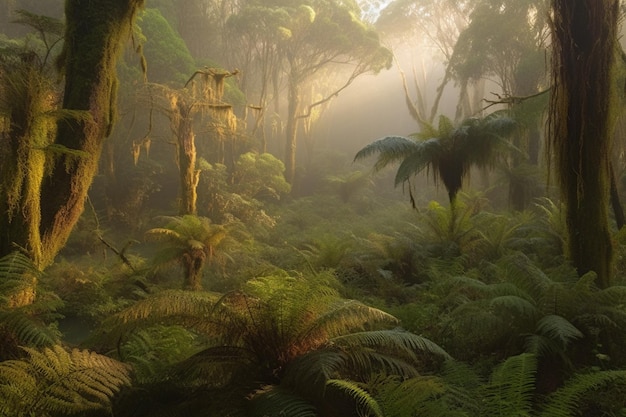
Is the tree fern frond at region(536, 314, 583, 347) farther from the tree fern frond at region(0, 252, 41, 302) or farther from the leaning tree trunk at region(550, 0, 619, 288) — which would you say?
the tree fern frond at region(0, 252, 41, 302)

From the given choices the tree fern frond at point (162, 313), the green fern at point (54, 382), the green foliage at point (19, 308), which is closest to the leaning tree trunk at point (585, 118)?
the tree fern frond at point (162, 313)

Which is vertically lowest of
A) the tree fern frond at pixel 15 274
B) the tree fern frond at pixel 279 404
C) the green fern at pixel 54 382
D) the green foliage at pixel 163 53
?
the tree fern frond at pixel 279 404

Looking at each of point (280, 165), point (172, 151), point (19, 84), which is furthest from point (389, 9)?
point (19, 84)

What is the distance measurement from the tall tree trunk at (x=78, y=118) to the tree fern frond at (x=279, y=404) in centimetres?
270

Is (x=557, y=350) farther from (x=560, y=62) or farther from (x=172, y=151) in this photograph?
(x=172, y=151)

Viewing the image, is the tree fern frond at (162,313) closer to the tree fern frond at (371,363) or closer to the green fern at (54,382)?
the green fern at (54,382)

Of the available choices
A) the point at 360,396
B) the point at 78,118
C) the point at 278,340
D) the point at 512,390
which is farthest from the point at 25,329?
the point at 512,390

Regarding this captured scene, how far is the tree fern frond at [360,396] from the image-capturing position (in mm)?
2158

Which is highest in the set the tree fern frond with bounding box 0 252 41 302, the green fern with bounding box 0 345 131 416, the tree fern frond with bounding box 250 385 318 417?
the tree fern frond with bounding box 0 252 41 302

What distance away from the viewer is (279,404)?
8.10ft

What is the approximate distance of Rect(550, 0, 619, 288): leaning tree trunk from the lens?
4395 mm

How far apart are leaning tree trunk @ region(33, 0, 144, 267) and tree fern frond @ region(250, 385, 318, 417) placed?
2728 mm

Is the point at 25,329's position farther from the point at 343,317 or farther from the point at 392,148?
the point at 392,148

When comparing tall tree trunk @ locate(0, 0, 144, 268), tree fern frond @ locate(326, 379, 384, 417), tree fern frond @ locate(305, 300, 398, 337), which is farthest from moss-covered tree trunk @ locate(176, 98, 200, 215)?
tree fern frond @ locate(326, 379, 384, 417)
